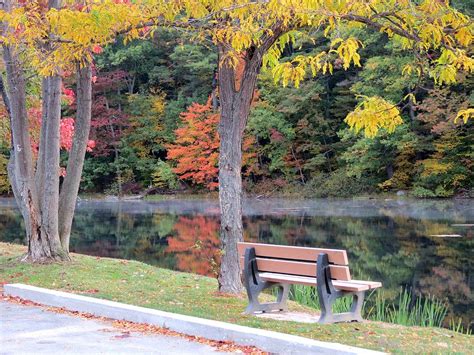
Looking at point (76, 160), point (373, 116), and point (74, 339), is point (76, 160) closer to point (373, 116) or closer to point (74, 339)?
point (373, 116)

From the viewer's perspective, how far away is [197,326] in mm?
6461

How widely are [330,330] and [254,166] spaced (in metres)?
38.5

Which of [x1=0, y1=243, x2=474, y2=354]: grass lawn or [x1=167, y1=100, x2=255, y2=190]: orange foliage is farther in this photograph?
[x1=167, y1=100, x2=255, y2=190]: orange foliage

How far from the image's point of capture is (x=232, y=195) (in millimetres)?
9828

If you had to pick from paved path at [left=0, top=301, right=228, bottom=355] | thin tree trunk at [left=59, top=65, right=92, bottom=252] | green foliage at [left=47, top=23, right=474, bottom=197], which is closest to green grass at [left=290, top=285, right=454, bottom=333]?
thin tree trunk at [left=59, top=65, right=92, bottom=252]

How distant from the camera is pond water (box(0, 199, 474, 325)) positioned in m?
16.1

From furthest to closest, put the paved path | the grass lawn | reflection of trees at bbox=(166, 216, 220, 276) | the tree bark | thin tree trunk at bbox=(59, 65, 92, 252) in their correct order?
reflection of trees at bbox=(166, 216, 220, 276) → thin tree trunk at bbox=(59, 65, 92, 252) → the tree bark → the grass lawn → the paved path

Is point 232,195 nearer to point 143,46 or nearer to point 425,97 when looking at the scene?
point 425,97

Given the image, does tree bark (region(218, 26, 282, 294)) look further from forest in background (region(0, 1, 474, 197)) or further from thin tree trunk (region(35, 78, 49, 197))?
forest in background (region(0, 1, 474, 197))

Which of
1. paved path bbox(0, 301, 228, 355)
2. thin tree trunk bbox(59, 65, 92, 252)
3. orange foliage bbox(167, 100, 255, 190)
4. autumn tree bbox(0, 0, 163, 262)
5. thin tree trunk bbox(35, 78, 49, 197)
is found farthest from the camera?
orange foliage bbox(167, 100, 255, 190)

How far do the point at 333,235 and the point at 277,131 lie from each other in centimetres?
2152

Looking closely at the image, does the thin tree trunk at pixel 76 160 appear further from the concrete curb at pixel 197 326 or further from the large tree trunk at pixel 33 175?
the concrete curb at pixel 197 326

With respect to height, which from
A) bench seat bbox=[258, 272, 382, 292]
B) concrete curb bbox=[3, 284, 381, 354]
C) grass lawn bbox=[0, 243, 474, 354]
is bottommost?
grass lawn bbox=[0, 243, 474, 354]

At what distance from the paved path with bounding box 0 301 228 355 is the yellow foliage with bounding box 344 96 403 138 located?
3.14 metres
